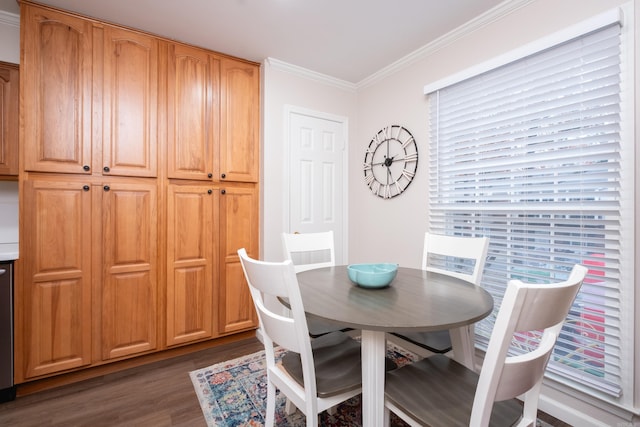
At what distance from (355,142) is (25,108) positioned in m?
2.65

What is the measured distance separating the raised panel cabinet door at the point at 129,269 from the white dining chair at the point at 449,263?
6.09 feet

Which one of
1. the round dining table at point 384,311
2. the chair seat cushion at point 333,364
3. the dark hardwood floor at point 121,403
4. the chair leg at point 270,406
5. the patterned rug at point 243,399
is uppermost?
the round dining table at point 384,311

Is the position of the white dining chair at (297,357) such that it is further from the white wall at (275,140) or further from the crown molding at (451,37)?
the crown molding at (451,37)

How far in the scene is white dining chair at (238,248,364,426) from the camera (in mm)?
1061

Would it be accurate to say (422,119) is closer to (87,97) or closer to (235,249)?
(235,249)

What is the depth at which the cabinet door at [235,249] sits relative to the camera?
2609mm

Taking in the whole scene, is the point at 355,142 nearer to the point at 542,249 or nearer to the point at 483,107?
the point at 483,107

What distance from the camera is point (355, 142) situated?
3.28m

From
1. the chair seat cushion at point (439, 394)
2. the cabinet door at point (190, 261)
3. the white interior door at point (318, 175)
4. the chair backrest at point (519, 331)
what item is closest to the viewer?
the chair backrest at point (519, 331)

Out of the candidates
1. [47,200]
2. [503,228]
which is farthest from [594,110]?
[47,200]

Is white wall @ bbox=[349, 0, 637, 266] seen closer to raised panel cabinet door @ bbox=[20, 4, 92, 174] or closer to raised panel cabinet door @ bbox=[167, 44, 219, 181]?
raised panel cabinet door @ bbox=[167, 44, 219, 181]

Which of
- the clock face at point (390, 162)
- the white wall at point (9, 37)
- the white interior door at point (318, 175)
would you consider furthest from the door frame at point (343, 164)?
the white wall at point (9, 37)

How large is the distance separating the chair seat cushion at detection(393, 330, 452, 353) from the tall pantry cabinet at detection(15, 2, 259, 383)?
1.63 m

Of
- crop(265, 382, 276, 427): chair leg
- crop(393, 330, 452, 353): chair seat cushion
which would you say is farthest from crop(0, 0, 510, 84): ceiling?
crop(265, 382, 276, 427): chair leg
